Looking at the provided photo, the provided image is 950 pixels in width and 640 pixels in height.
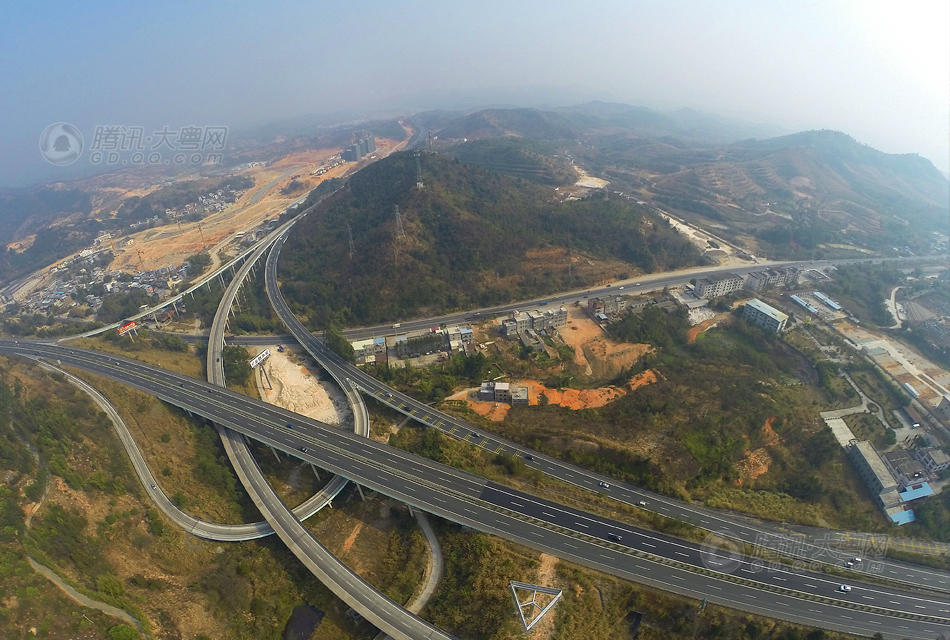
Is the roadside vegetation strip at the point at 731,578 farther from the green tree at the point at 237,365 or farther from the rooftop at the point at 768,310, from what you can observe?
the rooftop at the point at 768,310

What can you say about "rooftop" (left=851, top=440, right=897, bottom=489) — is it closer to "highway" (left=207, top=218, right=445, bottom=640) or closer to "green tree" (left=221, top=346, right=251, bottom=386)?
"highway" (left=207, top=218, right=445, bottom=640)

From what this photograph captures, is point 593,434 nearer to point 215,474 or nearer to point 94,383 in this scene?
point 215,474

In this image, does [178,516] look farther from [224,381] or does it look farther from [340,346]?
[340,346]

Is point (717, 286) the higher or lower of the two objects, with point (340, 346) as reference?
higher

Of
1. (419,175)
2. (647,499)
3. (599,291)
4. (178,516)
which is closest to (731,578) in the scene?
(647,499)

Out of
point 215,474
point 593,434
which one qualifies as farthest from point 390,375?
point 593,434

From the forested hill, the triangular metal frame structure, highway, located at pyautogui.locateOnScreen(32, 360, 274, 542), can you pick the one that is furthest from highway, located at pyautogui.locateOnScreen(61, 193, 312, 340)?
the triangular metal frame structure

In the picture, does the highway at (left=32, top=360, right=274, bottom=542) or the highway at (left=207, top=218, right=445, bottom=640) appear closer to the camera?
the highway at (left=207, top=218, right=445, bottom=640)
